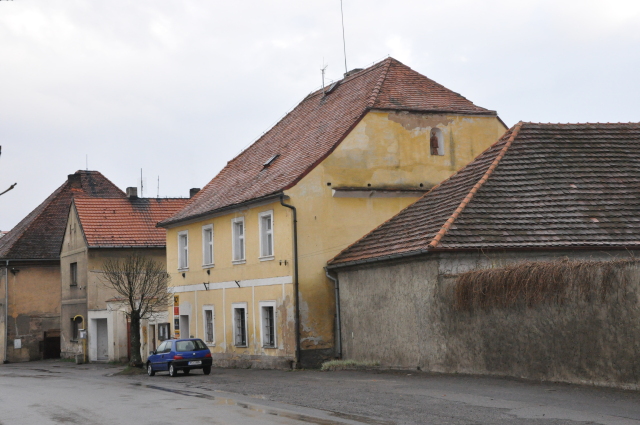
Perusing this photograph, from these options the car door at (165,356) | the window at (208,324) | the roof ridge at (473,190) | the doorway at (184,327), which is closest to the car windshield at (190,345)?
the car door at (165,356)

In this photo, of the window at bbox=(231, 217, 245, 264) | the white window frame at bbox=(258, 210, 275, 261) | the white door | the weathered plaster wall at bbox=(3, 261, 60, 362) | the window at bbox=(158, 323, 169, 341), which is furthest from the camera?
the weathered plaster wall at bbox=(3, 261, 60, 362)

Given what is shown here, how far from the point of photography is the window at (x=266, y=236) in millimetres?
30000

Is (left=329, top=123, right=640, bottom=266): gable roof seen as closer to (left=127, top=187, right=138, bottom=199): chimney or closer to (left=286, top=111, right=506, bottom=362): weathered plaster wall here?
(left=286, top=111, right=506, bottom=362): weathered plaster wall

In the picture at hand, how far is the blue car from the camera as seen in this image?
27516mm

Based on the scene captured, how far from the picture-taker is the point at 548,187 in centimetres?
2388

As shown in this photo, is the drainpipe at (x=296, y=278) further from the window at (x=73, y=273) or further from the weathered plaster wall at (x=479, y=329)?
the window at (x=73, y=273)

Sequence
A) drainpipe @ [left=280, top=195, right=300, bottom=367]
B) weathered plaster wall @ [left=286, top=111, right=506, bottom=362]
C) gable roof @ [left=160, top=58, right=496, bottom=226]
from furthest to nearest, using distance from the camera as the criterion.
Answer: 1. gable roof @ [left=160, top=58, right=496, bottom=226]
2. weathered plaster wall @ [left=286, top=111, right=506, bottom=362]
3. drainpipe @ [left=280, top=195, right=300, bottom=367]

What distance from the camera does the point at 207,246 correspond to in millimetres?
34719

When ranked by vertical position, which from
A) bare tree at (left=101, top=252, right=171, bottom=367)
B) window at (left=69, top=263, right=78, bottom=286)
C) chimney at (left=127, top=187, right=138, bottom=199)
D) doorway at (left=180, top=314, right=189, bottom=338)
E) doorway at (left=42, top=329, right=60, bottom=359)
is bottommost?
doorway at (left=42, top=329, right=60, bottom=359)

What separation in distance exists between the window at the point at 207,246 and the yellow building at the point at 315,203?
5 cm

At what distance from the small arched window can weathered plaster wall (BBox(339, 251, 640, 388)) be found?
611 cm

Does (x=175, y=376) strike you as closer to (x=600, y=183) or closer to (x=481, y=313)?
(x=481, y=313)

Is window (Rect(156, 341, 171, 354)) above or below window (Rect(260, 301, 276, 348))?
below

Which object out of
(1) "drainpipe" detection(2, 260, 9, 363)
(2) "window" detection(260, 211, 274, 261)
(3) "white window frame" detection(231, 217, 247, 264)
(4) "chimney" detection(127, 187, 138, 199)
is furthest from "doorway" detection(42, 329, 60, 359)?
(2) "window" detection(260, 211, 274, 261)
